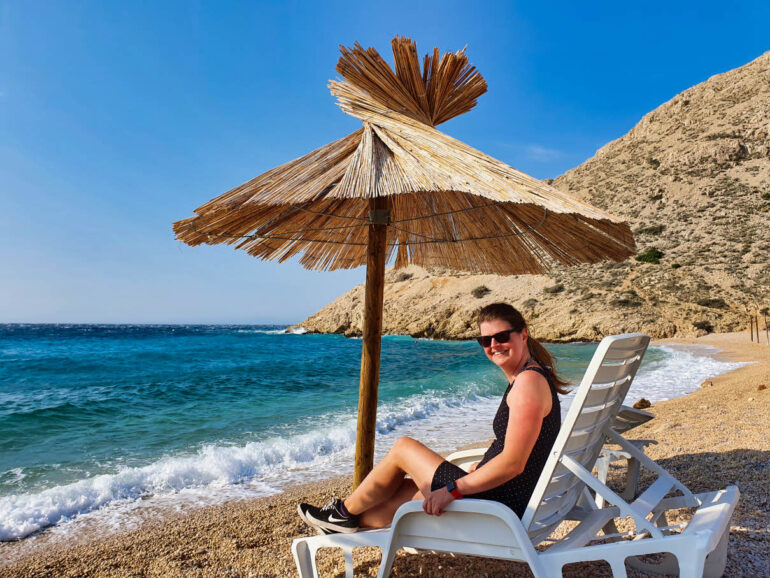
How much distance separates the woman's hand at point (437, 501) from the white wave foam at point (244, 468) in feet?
13.2

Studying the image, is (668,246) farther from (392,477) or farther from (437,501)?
(437,501)

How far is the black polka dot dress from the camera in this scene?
1.95m

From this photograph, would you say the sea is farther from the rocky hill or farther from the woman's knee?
the rocky hill

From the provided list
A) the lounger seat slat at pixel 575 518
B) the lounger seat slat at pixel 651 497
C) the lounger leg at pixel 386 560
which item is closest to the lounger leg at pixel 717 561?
the lounger seat slat at pixel 575 518

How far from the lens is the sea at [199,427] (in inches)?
201

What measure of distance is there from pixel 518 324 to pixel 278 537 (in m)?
2.60

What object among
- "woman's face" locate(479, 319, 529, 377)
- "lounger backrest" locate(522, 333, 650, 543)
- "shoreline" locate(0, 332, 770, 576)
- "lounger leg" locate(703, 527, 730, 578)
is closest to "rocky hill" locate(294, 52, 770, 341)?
"shoreline" locate(0, 332, 770, 576)

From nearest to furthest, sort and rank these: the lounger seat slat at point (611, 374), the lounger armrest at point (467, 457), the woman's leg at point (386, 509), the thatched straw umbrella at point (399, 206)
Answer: the lounger seat slat at point (611, 374) < the woman's leg at point (386, 509) < the thatched straw umbrella at point (399, 206) < the lounger armrest at point (467, 457)

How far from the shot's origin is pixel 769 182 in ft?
112

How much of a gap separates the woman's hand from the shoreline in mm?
1027

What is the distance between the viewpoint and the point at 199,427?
28.8ft

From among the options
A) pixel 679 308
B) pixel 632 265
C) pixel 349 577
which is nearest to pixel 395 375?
pixel 349 577

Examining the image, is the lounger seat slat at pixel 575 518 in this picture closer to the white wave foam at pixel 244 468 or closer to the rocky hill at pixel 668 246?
the white wave foam at pixel 244 468

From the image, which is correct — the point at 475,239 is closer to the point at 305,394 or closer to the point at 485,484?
the point at 485,484
